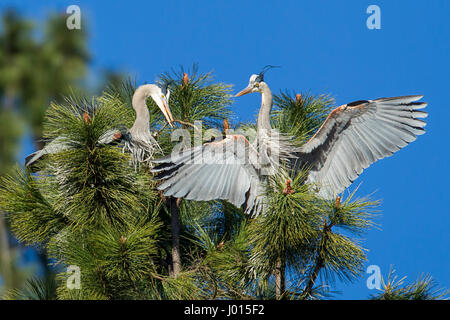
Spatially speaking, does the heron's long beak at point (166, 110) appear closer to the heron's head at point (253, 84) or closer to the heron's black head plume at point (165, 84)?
the heron's black head plume at point (165, 84)

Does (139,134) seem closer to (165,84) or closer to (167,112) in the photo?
(167,112)

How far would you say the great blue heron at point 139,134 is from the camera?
17.5ft

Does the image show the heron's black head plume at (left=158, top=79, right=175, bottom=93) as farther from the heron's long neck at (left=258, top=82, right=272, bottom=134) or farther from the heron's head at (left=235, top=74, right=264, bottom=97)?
the heron's long neck at (left=258, top=82, right=272, bottom=134)

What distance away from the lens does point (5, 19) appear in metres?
12.5

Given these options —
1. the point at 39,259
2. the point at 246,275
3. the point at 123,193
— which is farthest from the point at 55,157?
the point at 39,259

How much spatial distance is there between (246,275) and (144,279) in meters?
0.65

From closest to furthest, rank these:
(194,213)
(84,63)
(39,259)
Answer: (194,213) → (39,259) → (84,63)

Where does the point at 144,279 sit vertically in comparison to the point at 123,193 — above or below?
below

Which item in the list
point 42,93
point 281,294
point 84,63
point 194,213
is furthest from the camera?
point 84,63

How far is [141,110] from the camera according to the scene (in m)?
5.93

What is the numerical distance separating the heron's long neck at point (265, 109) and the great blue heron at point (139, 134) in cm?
68

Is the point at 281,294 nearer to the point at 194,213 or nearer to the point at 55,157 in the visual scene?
the point at 194,213
